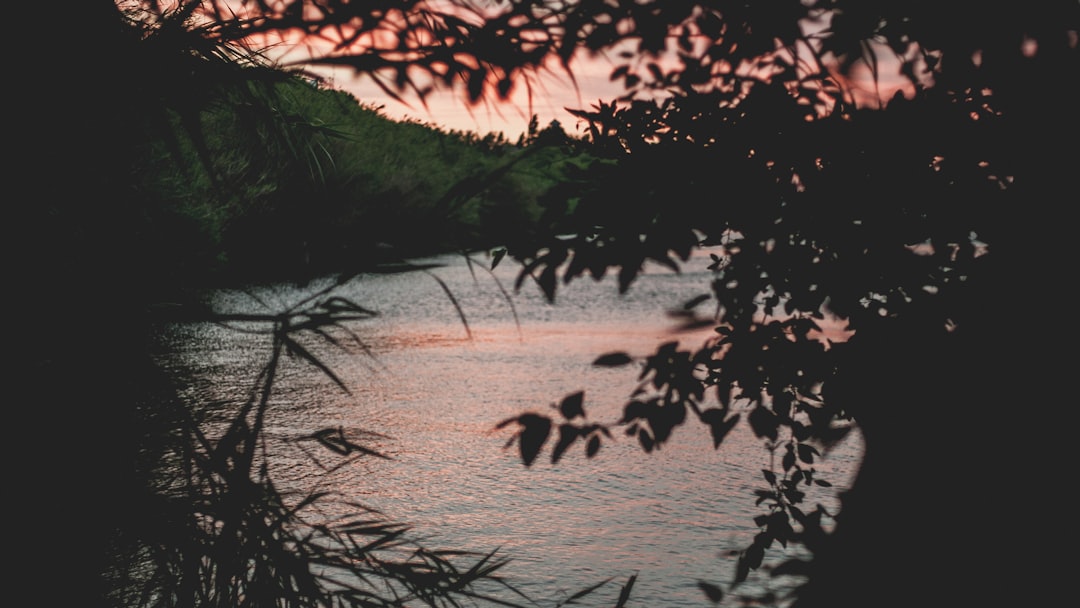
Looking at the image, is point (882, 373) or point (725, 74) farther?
point (725, 74)

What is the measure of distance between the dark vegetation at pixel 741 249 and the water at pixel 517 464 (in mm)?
254

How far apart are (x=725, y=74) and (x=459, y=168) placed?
123 feet

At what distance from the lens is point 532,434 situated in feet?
5.86

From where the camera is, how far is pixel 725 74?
2.14 m

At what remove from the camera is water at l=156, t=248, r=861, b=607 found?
12.9 ft

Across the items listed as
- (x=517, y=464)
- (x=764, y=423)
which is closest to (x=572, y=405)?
(x=764, y=423)

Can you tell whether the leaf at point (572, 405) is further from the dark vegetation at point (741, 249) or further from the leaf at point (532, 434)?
the leaf at point (532, 434)

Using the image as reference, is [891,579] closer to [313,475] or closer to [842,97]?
[842,97]

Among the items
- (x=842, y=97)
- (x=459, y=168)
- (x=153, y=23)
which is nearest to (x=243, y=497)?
(x=153, y=23)

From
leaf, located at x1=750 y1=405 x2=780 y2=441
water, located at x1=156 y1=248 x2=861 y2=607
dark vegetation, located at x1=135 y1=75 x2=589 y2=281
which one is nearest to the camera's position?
dark vegetation, located at x1=135 y1=75 x2=589 y2=281

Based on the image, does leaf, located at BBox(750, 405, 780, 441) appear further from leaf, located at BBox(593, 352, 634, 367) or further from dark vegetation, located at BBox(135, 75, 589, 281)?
dark vegetation, located at BBox(135, 75, 589, 281)

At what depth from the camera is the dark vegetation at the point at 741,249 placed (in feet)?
5.81

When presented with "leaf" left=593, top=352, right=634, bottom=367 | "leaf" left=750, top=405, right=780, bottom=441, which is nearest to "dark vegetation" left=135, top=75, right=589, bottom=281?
"leaf" left=593, top=352, right=634, bottom=367

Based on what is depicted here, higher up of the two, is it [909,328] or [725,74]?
[725,74]
